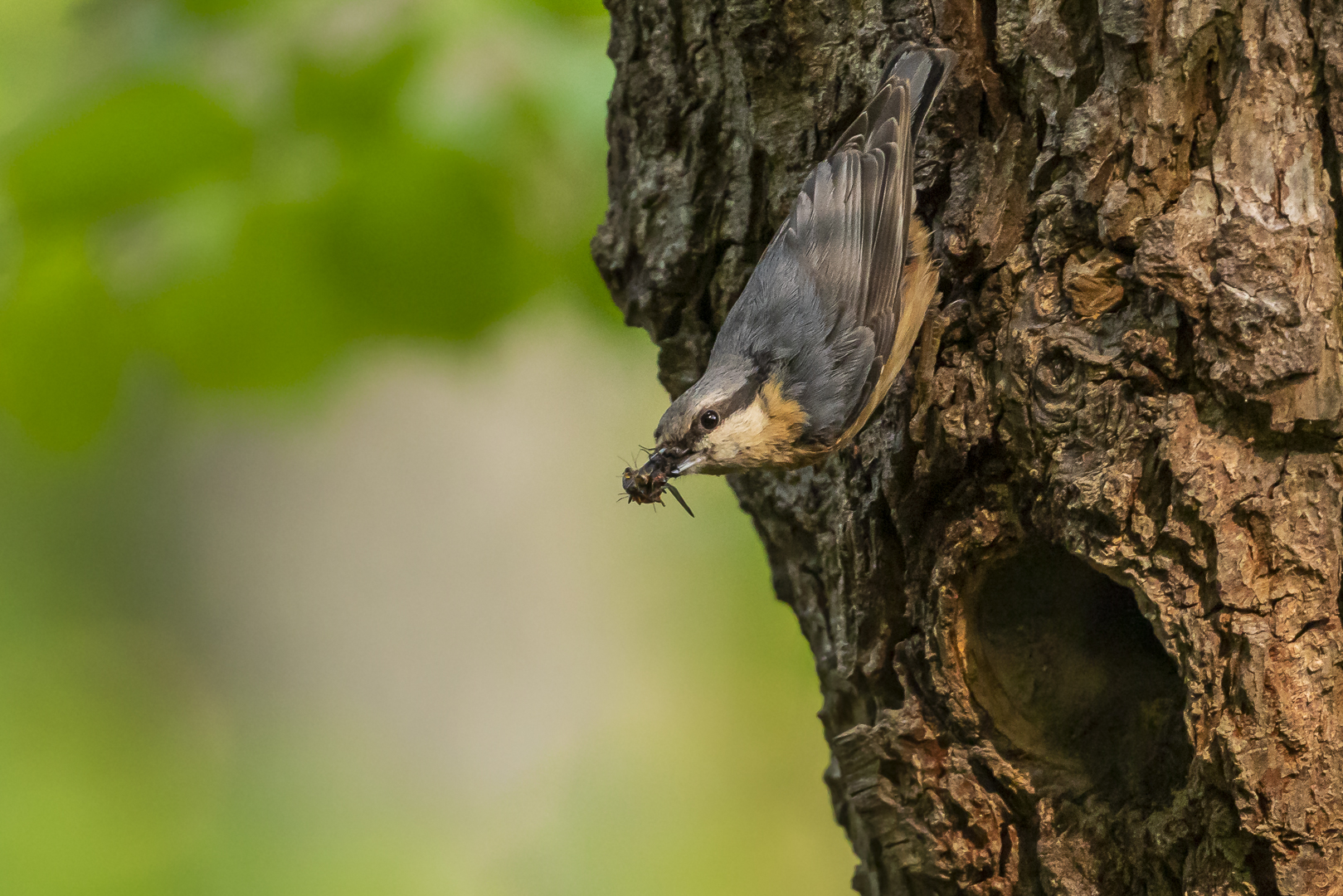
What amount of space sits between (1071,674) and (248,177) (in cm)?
192

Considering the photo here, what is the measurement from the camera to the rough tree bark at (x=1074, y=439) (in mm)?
1498

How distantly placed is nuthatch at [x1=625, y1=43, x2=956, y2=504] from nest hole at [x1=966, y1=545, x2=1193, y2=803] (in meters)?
0.40

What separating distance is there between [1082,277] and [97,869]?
11.6 ft

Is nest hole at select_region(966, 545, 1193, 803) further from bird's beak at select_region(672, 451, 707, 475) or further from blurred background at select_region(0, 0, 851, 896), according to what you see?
blurred background at select_region(0, 0, 851, 896)

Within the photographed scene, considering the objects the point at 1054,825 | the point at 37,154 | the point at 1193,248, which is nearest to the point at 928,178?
the point at 1193,248

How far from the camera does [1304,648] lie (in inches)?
59.2

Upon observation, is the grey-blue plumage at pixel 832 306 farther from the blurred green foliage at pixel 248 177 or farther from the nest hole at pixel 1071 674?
the blurred green foliage at pixel 248 177

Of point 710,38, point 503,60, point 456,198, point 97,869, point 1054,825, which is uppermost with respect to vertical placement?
point 503,60

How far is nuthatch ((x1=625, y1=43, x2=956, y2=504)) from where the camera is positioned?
1.86 m

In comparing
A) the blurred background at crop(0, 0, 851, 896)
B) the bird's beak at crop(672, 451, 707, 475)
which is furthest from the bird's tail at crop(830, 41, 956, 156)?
the blurred background at crop(0, 0, 851, 896)

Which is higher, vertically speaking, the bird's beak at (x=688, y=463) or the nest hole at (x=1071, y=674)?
the bird's beak at (x=688, y=463)

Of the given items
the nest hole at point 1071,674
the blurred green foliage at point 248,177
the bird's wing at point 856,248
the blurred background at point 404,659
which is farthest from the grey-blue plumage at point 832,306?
the blurred background at point 404,659

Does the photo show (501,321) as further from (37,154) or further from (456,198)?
(37,154)

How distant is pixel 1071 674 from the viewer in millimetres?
1816
